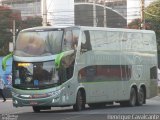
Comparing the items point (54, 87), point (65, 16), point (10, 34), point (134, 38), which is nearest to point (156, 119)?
point (54, 87)

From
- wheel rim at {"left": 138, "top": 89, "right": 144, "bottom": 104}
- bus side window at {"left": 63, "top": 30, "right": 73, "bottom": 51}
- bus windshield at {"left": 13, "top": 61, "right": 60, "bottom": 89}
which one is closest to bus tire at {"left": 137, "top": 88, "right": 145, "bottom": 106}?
wheel rim at {"left": 138, "top": 89, "right": 144, "bottom": 104}

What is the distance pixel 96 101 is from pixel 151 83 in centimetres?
657

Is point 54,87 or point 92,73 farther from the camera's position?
point 92,73

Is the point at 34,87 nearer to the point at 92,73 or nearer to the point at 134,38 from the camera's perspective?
the point at 92,73

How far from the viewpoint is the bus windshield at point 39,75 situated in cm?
2441

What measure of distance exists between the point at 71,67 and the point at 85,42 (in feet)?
5.63

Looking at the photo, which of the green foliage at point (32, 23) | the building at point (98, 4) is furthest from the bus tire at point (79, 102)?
the building at point (98, 4)

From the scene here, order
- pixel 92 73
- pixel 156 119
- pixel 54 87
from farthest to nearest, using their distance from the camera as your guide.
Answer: pixel 92 73 < pixel 54 87 < pixel 156 119

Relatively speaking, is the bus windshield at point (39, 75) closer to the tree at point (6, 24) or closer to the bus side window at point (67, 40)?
the bus side window at point (67, 40)

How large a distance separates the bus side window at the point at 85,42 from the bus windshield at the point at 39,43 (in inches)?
62.8

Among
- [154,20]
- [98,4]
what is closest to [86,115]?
[154,20]

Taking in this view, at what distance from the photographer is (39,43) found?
81.3 ft

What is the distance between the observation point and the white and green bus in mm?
24406

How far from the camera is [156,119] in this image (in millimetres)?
19625
